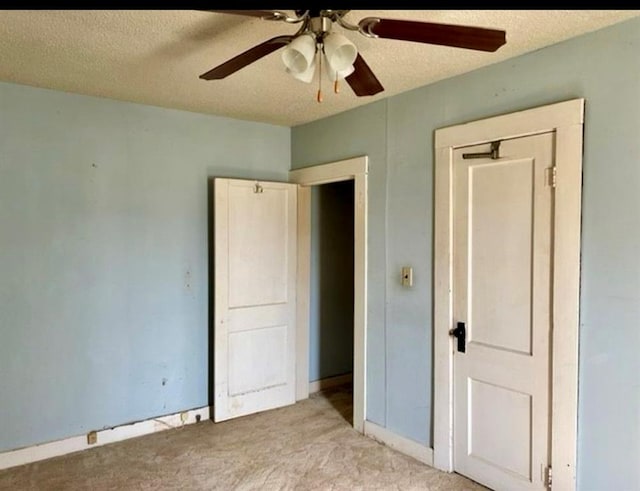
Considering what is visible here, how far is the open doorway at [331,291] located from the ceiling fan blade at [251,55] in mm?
2309

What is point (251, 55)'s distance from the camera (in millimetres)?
1876

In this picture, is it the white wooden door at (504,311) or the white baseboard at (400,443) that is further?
the white baseboard at (400,443)

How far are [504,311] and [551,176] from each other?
754 mm

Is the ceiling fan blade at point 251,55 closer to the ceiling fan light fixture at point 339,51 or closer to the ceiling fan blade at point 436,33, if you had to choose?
the ceiling fan light fixture at point 339,51

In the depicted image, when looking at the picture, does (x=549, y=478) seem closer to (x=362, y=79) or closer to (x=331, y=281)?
(x=362, y=79)

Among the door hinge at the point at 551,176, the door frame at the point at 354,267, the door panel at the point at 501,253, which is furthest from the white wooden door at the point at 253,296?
the door hinge at the point at 551,176

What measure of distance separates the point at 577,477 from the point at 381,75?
7.69ft

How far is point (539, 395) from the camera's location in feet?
7.77

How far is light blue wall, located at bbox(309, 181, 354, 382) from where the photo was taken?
4.35m

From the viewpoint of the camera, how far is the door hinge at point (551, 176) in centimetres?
228

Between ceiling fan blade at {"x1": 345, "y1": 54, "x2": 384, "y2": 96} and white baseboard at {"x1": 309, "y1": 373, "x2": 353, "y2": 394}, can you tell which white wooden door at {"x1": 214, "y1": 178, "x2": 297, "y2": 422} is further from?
ceiling fan blade at {"x1": 345, "y1": 54, "x2": 384, "y2": 96}

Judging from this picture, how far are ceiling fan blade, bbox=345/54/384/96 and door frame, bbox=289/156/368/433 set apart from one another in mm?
1110

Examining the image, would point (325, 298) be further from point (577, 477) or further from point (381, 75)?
point (577, 477)

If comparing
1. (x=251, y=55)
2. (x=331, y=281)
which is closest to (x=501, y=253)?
(x=251, y=55)
